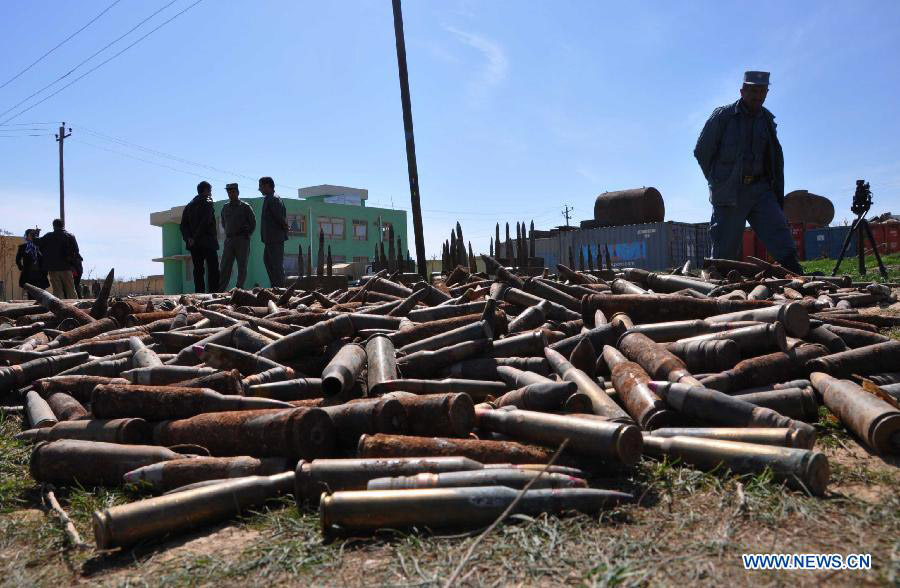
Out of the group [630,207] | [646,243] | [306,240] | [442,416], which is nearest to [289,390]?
[442,416]

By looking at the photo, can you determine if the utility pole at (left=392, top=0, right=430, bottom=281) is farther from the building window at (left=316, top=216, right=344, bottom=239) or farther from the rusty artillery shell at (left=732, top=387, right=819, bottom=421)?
the building window at (left=316, top=216, right=344, bottom=239)

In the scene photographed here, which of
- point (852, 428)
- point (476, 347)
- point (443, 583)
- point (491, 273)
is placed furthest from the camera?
point (491, 273)

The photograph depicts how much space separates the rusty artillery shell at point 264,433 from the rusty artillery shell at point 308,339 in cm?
173

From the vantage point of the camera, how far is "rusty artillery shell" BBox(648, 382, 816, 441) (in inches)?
132

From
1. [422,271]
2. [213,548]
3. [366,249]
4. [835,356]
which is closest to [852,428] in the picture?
[835,356]

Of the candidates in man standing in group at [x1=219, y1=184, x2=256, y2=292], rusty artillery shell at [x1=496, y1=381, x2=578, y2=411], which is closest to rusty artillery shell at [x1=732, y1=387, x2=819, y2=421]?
rusty artillery shell at [x1=496, y1=381, x2=578, y2=411]

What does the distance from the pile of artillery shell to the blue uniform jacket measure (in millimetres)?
4368

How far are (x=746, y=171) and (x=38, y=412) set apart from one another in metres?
10.2

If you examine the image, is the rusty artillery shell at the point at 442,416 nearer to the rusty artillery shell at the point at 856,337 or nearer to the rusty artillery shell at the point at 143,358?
the rusty artillery shell at the point at 143,358

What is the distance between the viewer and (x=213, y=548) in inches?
106

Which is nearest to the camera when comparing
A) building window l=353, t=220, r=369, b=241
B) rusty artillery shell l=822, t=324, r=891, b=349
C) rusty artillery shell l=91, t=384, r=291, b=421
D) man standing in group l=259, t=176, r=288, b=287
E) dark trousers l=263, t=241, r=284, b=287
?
rusty artillery shell l=91, t=384, r=291, b=421

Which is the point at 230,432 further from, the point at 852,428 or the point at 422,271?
the point at 422,271

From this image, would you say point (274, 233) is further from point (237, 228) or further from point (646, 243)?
point (646, 243)

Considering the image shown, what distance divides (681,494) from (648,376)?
1.45 metres
